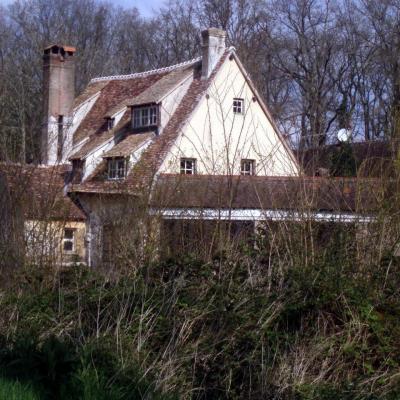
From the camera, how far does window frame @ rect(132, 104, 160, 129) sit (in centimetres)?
3344

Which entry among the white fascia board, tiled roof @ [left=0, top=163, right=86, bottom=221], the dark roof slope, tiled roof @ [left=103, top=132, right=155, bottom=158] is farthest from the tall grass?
tiled roof @ [left=103, top=132, right=155, bottom=158]

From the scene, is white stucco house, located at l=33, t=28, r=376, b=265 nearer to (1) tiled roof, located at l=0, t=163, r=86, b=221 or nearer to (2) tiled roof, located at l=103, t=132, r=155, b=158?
(2) tiled roof, located at l=103, t=132, r=155, b=158

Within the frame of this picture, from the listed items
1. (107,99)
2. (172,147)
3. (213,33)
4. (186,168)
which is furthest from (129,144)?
(186,168)

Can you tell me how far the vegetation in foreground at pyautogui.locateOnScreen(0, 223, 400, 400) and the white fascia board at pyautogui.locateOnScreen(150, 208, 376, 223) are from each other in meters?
0.48

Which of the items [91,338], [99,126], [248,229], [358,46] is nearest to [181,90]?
[99,126]

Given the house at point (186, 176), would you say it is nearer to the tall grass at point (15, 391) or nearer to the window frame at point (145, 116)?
the window frame at point (145, 116)

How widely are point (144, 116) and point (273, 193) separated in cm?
2242

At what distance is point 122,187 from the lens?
52.1ft

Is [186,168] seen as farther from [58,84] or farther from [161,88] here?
[58,84]

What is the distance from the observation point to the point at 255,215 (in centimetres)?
1221

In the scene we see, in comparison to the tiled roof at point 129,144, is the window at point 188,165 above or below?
below

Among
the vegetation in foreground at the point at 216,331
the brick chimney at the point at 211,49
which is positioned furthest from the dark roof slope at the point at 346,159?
the brick chimney at the point at 211,49

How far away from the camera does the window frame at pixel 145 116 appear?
33438 millimetres

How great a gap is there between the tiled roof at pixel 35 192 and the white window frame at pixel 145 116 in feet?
61.1
